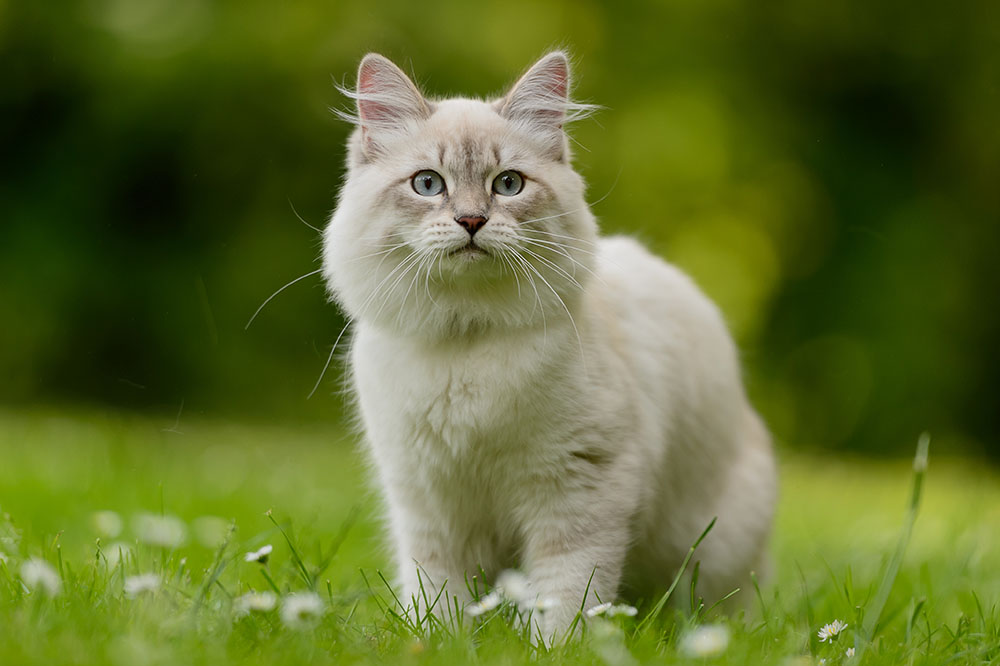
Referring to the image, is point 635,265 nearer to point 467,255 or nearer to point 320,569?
point 467,255

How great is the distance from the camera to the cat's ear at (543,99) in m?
2.81

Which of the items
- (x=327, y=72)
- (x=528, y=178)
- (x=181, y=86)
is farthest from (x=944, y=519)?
(x=181, y=86)

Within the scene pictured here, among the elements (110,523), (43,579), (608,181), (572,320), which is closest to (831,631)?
(572,320)

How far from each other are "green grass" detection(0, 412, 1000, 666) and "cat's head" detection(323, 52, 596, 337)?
0.65 metres

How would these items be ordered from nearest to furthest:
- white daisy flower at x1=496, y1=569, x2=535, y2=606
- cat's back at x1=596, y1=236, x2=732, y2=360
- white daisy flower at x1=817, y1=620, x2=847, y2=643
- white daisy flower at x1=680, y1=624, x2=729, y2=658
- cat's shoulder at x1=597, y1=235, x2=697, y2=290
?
white daisy flower at x1=680, y1=624, x2=729, y2=658 < white daisy flower at x1=496, y1=569, x2=535, y2=606 < white daisy flower at x1=817, y1=620, x2=847, y2=643 < cat's back at x1=596, y1=236, x2=732, y2=360 < cat's shoulder at x1=597, y1=235, x2=697, y2=290

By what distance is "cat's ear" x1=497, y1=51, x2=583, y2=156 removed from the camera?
2.81 meters

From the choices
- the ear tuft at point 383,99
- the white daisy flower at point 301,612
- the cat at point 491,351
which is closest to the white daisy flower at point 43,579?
the white daisy flower at point 301,612

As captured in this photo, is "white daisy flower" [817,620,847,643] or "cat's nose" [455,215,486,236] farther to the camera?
"cat's nose" [455,215,486,236]

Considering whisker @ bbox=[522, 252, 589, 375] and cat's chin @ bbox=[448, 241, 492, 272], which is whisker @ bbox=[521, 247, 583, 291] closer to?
whisker @ bbox=[522, 252, 589, 375]

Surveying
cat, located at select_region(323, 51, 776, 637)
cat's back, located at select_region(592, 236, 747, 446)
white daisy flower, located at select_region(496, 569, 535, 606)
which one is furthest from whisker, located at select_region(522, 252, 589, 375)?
white daisy flower, located at select_region(496, 569, 535, 606)

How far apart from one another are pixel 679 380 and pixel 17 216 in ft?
28.0

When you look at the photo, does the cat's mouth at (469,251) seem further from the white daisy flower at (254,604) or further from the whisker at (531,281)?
the white daisy flower at (254,604)

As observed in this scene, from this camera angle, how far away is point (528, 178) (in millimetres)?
2689

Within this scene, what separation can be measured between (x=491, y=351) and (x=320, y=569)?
0.68 metres
